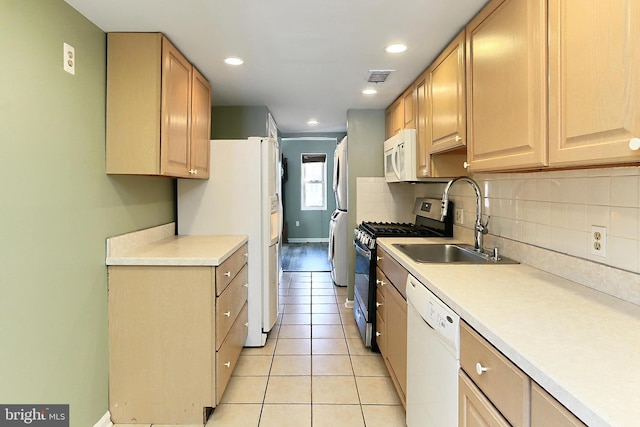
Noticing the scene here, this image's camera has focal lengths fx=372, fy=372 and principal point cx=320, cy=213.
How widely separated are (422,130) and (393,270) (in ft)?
3.77

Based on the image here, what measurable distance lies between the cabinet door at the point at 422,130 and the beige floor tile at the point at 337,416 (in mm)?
1661

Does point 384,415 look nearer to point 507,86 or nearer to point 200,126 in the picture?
point 507,86

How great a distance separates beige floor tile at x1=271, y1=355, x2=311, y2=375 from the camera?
8.70 ft

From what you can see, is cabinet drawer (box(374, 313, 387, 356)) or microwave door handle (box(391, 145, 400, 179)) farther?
microwave door handle (box(391, 145, 400, 179))

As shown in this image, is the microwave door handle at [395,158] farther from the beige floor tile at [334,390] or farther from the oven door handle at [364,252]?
the beige floor tile at [334,390]

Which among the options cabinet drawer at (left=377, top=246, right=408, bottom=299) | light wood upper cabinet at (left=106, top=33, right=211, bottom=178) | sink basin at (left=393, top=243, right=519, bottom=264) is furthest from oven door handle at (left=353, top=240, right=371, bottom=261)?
light wood upper cabinet at (left=106, top=33, right=211, bottom=178)

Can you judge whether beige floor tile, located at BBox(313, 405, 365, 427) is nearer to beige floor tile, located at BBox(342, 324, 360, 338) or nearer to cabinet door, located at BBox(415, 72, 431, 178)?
beige floor tile, located at BBox(342, 324, 360, 338)

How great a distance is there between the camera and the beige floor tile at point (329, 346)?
9.82 ft

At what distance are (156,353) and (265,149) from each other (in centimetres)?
170

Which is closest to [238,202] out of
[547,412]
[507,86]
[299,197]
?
[507,86]

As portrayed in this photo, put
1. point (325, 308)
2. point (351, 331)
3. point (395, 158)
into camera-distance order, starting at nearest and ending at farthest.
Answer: point (395, 158)
point (351, 331)
point (325, 308)

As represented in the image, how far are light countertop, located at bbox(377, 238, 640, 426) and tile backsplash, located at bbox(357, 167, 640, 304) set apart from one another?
79 millimetres

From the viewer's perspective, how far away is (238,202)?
3020 millimetres

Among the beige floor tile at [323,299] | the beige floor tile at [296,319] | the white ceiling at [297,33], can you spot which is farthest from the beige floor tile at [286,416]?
the white ceiling at [297,33]
